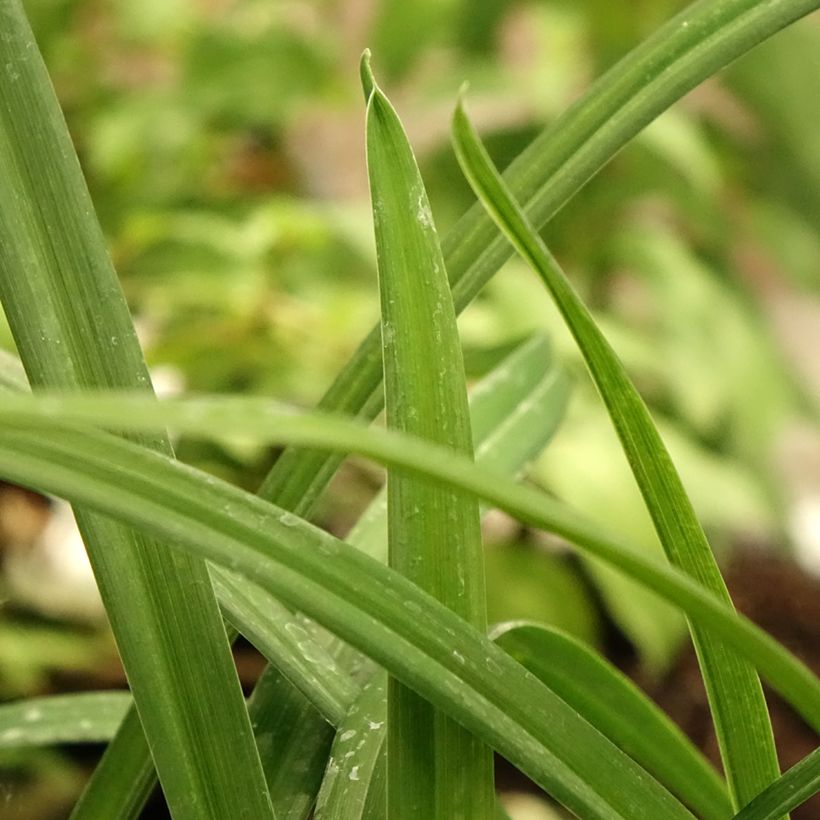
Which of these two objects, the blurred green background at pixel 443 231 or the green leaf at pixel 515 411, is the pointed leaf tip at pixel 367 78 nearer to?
the green leaf at pixel 515 411

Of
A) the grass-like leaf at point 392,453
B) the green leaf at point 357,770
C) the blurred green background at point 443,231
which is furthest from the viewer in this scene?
the blurred green background at point 443,231

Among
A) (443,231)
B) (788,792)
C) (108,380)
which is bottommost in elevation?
(788,792)

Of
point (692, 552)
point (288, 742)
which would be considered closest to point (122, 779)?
point (288, 742)

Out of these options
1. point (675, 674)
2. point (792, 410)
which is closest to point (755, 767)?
point (675, 674)

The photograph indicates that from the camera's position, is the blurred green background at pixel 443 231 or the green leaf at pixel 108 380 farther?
the blurred green background at pixel 443 231

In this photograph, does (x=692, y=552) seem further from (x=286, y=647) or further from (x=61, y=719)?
(x=61, y=719)

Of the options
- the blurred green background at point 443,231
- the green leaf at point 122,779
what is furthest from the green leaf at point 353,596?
the blurred green background at point 443,231

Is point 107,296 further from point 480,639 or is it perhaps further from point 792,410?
point 792,410
